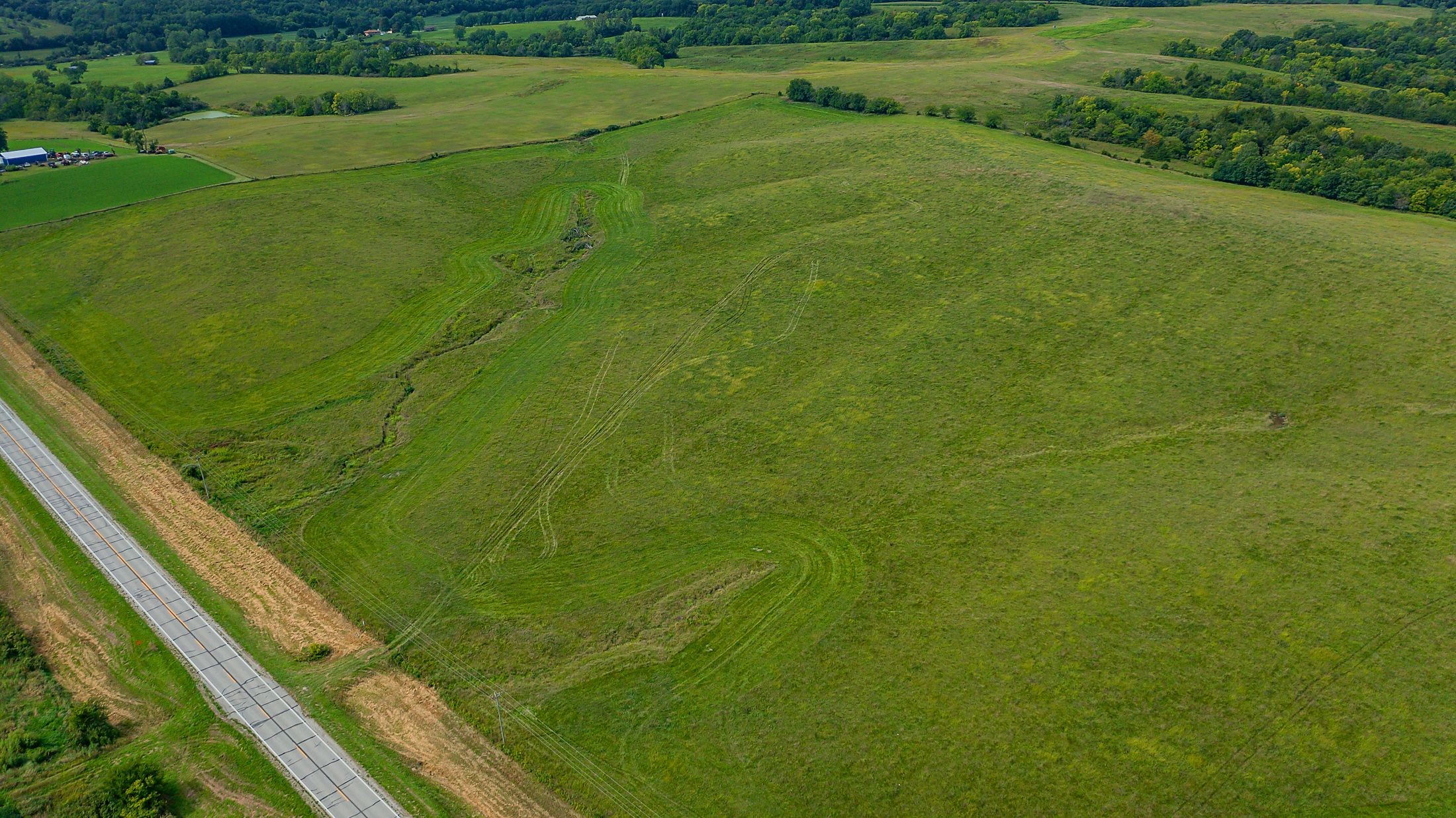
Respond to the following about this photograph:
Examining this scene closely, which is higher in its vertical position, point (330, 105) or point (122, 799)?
point (330, 105)

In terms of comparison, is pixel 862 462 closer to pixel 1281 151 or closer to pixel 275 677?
pixel 275 677

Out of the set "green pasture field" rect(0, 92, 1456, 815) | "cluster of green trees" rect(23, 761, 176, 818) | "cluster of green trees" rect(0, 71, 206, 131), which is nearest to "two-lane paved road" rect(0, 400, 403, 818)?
"cluster of green trees" rect(23, 761, 176, 818)

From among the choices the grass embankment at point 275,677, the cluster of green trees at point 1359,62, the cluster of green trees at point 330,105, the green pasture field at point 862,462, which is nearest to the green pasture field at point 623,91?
the cluster of green trees at point 330,105

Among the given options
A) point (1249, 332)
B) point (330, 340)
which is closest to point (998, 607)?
point (1249, 332)

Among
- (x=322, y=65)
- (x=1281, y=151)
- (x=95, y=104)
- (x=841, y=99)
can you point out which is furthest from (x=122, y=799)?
(x=322, y=65)

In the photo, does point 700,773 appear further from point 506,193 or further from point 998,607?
point 506,193

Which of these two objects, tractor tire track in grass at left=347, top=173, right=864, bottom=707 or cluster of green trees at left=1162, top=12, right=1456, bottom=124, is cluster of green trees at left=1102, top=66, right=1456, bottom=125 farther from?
tractor tire track in grass at left=347, top=173, right=864, bottom=707
